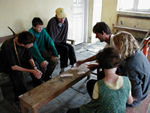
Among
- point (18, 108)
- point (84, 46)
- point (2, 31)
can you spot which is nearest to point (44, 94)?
point (18, 108)

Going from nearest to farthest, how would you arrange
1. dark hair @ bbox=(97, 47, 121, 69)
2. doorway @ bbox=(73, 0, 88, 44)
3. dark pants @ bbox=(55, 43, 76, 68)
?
dark hair @ bbox=(97, 47, 121, 69), dark pants @ bbox=(55, 43, 76, 68), doorway @ bbox=(73, 0, 88, 44)

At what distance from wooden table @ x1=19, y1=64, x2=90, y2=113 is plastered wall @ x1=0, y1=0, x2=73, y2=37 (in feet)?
5.06

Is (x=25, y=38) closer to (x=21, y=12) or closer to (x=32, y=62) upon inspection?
(x=32, y=62)

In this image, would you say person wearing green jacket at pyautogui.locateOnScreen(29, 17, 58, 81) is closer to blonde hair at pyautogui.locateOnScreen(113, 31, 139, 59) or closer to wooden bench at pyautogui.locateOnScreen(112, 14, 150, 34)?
blonde hair at pyautogui.locateOnScreen(113, 31, 139, 59)

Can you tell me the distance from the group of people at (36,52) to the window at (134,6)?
3.60 metres

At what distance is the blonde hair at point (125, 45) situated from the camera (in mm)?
1437

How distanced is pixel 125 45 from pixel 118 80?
460 millimetres

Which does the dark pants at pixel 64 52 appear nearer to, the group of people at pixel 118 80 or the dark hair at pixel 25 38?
the dark hair at pixel 25 38

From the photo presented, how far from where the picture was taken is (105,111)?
1181 mm

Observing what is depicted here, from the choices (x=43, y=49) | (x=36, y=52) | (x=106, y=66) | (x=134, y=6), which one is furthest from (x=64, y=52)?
(x=134, y=6)

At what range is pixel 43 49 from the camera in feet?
9.05

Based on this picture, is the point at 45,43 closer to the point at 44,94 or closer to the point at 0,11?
the point at 0,11

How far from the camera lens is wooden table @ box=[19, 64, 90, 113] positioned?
1.35 meters

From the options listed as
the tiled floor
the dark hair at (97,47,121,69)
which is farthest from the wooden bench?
the dark hair at (97,47,121,69)
